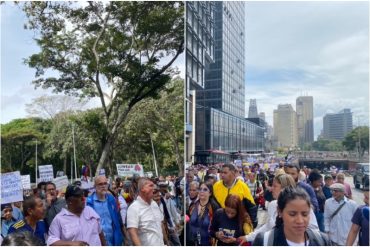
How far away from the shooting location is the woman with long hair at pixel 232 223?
2920 mm

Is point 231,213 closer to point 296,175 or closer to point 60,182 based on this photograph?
point 296,175

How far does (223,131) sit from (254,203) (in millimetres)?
689

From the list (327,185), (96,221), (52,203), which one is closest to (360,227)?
(327,185)

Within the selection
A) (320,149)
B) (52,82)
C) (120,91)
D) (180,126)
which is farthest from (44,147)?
(320,149)

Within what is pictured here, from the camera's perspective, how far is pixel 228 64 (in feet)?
12.1

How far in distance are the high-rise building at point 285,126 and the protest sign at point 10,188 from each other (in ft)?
8.67

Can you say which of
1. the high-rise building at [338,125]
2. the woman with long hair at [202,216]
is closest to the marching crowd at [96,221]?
the woman with long hair at [202,216]

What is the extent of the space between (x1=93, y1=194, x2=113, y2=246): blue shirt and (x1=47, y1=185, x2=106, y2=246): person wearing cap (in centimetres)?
34

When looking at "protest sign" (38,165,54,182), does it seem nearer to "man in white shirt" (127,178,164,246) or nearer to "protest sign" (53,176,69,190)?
"protest sign" (53,176,69,190)

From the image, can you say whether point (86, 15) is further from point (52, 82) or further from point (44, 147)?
point (44, 147)

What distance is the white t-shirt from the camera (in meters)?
2.82

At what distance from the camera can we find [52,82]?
177 inches

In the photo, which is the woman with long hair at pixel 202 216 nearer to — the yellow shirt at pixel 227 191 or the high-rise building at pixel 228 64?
the yellow shirt at pixel 227 191

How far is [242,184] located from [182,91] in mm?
1160
